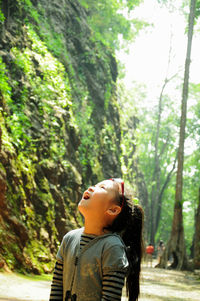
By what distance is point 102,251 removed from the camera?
2500 millimetres

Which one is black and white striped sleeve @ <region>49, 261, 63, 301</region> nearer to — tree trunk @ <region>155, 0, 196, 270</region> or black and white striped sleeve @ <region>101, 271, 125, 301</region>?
black and white striped sleeve @ <region>101, 271, 125, 301</region>

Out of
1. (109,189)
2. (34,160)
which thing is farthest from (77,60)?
(109,189)

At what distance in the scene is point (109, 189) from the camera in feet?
8.89

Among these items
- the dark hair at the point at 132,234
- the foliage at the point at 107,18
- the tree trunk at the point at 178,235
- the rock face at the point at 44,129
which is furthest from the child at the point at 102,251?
the foliage at the point at 107,18

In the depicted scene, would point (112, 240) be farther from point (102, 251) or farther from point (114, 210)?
point (114, 210)

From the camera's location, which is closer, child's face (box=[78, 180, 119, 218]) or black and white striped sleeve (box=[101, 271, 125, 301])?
black and white striped sleeve (box=[101, 271, 125, 301])

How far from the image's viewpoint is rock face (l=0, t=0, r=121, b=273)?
8.62m

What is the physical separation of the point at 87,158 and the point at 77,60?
587cm

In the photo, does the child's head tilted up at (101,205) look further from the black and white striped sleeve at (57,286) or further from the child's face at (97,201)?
the black and white striped sleeve at (57,286)

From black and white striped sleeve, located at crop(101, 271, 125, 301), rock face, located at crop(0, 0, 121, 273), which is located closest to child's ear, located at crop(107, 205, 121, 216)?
black and white striped sleeve, located at crop(101, 271, 125, 301)

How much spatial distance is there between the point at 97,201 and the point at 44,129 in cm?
911

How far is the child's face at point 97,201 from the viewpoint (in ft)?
8.69

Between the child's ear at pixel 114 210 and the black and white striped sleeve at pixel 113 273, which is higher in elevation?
the child's ear at pixel 114 210

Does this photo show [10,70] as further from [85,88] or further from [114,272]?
[114,272]
